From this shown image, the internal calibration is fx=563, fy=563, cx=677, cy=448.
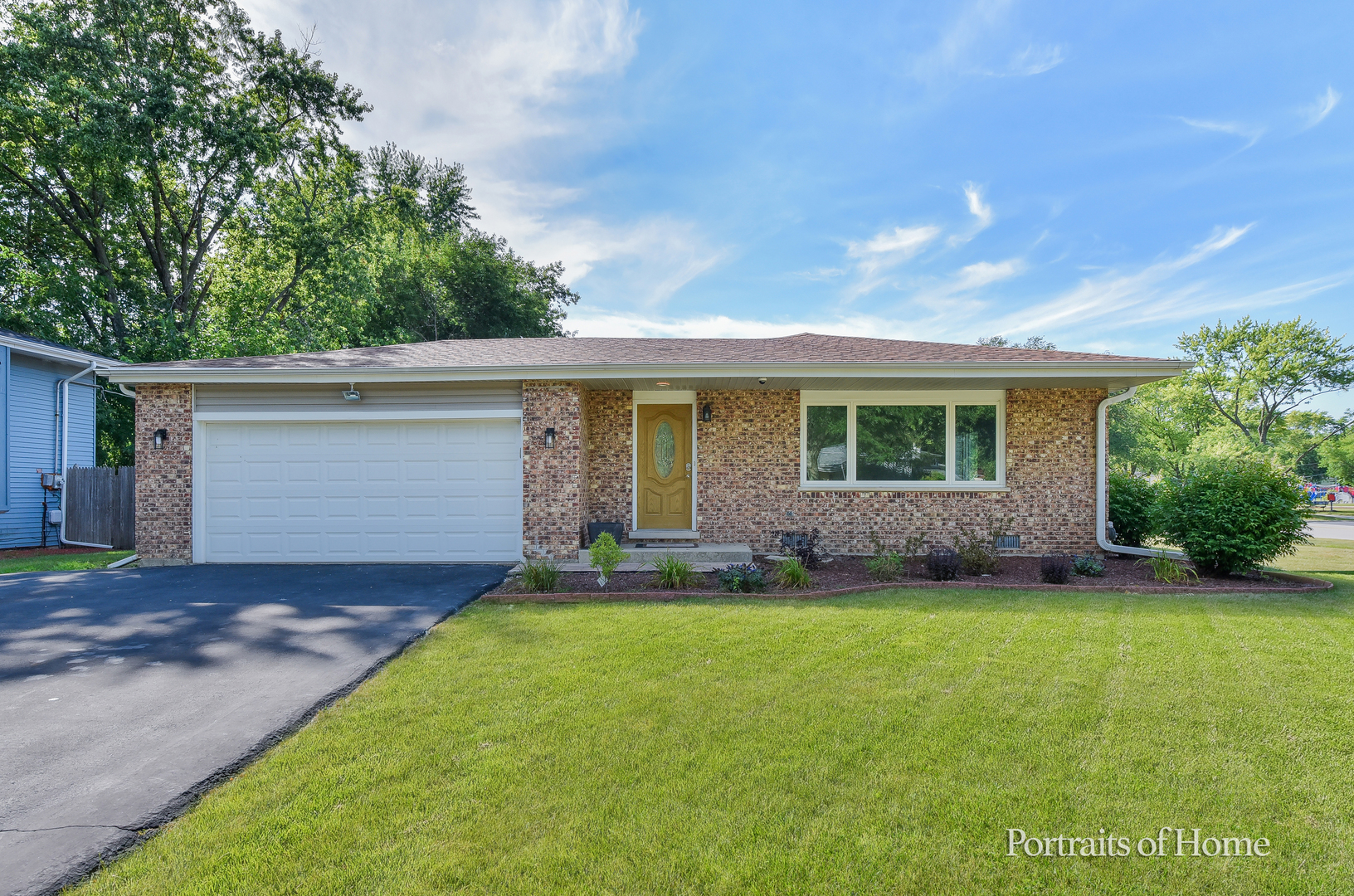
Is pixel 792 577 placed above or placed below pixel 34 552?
above

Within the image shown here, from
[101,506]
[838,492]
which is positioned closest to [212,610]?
[838,492]

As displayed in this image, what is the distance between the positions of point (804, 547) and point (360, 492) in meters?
6.67

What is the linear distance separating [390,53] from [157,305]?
12.5 meters

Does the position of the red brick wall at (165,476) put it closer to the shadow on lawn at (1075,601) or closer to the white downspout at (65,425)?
the white downspout at (65,425)

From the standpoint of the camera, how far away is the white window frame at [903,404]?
9.03 metres

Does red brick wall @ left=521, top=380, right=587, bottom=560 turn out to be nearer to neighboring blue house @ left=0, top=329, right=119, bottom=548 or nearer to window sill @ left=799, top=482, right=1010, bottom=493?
window sill @ left=799, top=482, right=1010, bottom=493

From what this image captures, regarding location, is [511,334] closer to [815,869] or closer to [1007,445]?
[1007,445]

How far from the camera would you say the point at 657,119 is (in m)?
13.1

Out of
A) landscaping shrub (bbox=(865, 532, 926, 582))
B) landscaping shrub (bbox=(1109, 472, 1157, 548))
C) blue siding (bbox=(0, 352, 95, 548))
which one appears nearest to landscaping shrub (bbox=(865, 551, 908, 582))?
landscaping shrub (bbox=(865, 532, 926, 582))

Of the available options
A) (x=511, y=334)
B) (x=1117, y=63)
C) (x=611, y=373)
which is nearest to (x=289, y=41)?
(x=511, y=334)

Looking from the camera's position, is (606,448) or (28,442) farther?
(28,442)

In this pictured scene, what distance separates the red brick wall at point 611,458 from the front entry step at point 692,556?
1247mm

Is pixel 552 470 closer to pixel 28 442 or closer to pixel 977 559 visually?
pixel 977 559

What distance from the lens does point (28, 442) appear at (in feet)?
38.7
